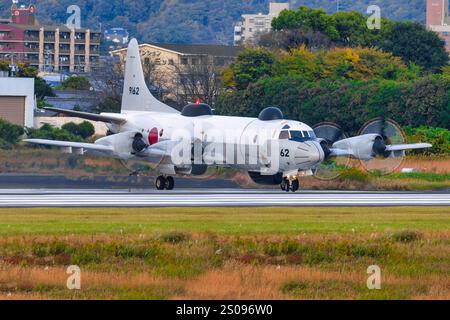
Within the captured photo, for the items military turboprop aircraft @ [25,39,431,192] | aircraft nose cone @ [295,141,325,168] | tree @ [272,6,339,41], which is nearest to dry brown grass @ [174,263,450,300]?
aircraft nose cone @ [295,141,325,168]

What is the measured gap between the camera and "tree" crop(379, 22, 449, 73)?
10912cm

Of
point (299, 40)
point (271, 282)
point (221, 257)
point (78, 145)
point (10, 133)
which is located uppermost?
point (299, 40)

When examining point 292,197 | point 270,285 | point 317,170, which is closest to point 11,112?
point 317,170

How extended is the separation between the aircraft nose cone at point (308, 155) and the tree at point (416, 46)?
6090 centimetres

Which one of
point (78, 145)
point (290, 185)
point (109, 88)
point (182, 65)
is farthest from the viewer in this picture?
point (182, 65)

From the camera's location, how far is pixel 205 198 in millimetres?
45344

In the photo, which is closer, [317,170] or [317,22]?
[317,170]

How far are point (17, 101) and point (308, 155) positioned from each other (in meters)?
34.2

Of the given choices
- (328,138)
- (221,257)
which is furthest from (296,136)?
(221,257)

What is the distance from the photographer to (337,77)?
88125mm

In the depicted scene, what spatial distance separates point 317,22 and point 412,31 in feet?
32.4

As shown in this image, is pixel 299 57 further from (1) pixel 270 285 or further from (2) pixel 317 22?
(1) pixel 270 285

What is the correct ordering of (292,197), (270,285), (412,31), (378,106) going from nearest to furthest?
1. (270,285)
2. (292,197)
3. (378,106)
4. (412,31)

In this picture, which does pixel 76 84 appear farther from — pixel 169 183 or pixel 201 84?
pixel 169 183
